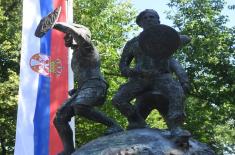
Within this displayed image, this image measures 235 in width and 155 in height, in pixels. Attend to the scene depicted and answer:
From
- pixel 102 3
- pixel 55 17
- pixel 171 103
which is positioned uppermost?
pixel 102 3

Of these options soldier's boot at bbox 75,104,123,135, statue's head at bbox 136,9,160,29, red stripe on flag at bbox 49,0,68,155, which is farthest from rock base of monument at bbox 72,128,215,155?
red stripe on flag at bbox 49,0,68,155

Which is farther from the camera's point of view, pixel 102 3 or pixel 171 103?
pixel 102 3

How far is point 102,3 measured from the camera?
2306cm

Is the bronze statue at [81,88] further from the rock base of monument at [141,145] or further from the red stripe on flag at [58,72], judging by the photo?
the red stripe on flag at [58,72]

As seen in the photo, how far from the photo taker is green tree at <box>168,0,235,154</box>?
18.3 metres

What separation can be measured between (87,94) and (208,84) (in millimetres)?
12718

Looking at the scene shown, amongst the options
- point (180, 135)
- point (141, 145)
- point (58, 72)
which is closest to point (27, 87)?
point (58, 72)

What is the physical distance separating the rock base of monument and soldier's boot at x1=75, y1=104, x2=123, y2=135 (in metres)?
0.25

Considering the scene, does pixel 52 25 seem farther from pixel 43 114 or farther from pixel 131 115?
pixel 43 114

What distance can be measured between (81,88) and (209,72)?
41.5 feet

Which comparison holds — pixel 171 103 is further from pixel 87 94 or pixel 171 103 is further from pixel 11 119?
pixel 11 119

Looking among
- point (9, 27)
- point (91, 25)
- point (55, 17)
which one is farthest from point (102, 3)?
point (55, 17)

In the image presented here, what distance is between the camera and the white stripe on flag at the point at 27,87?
13.3 metres

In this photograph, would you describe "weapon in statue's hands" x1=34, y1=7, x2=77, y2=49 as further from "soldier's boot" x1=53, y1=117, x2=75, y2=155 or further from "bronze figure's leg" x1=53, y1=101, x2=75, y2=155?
"soldier's boot" x1=53, y1=117, x2=75, y2=155
